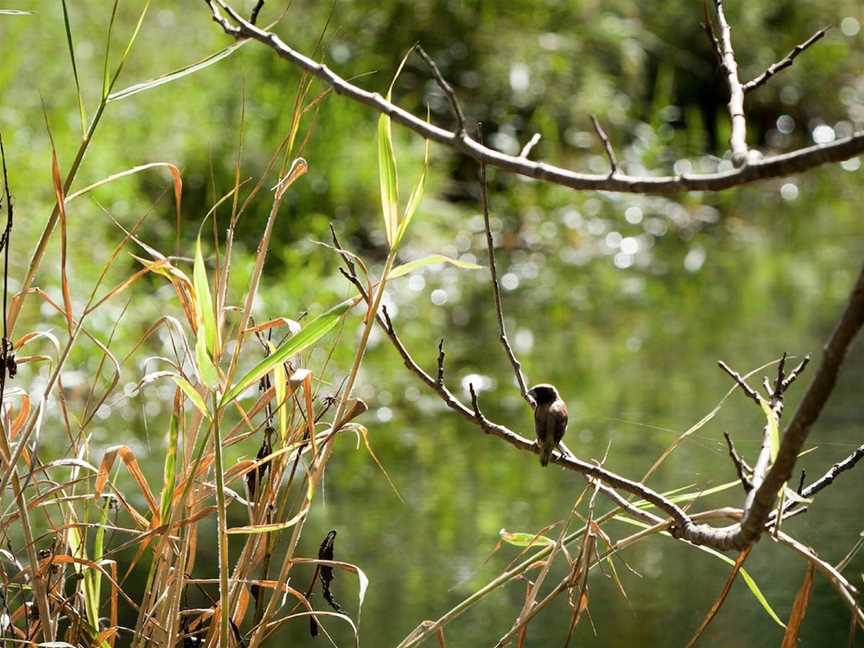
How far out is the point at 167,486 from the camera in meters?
1.16

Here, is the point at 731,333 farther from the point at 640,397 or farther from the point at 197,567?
the point at 197,567

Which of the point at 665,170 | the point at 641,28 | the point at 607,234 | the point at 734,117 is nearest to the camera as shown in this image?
the point at 734,117

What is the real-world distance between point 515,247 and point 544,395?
3899 millimetres

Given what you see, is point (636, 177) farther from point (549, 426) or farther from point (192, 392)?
point (192, 392)

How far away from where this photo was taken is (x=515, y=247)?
16.4 feet

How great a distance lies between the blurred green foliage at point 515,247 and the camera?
2256mm

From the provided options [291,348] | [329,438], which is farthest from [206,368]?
[329,438]

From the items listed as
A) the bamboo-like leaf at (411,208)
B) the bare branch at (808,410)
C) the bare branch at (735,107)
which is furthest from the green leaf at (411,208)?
the bare branch at (808,410)

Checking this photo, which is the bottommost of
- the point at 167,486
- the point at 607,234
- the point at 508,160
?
the point at 607,234

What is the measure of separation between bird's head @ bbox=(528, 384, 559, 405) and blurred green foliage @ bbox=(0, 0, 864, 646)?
39 cm

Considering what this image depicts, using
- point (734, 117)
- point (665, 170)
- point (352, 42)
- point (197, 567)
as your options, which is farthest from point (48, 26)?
point (734, 117)

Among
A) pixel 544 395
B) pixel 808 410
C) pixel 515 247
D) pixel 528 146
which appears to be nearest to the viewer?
pixel 808 410

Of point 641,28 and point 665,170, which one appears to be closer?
point 665,170

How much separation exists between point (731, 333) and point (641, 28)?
3094 millimetres
